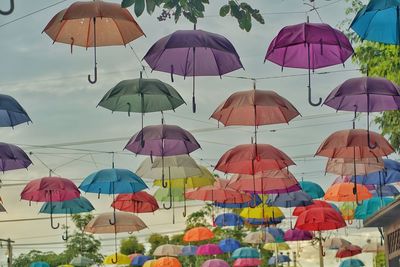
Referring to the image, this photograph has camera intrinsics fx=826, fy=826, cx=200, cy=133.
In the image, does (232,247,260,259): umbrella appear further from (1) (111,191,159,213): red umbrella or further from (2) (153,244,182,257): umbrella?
(1) (111,191,159,213): red umbrella

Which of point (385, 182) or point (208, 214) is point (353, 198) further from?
point (208, 214)

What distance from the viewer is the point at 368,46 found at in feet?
50.6

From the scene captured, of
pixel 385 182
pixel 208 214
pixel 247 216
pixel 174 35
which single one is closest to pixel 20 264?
pixel 208 214

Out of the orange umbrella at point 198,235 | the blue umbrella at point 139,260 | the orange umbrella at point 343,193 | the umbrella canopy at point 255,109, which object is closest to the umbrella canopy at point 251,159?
the umbrella canopy at point 255,109

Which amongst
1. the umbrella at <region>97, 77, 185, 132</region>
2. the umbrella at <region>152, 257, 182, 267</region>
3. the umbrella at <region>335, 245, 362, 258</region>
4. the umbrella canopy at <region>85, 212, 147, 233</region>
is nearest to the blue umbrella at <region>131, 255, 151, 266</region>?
the umbrella at <region>152, 257, 182, 267</region>

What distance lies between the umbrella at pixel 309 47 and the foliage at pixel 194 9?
246 cm

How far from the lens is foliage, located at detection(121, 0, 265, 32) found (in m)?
4.82

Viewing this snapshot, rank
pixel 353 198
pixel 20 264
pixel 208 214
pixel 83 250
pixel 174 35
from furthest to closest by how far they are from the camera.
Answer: pixel 20 264 < pixel 83 250 < pixel 208 214 < pixel 353 198 < pixel 174 35

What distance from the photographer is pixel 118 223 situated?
16.5 m

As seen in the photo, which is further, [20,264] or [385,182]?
[20,264]

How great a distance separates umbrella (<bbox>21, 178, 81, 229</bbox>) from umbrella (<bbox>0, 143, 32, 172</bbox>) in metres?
1.27

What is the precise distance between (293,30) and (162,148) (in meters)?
4.03

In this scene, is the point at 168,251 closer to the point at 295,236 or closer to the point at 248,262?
the point at 248,262

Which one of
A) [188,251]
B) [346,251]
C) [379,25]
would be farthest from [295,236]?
[379,25]
